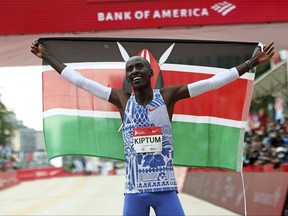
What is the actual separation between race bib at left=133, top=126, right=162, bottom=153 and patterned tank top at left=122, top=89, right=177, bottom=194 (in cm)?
2

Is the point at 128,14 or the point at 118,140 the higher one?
the point at 128,14

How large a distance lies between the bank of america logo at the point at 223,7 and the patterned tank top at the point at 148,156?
2.42 m

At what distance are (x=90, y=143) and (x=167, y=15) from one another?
166cm

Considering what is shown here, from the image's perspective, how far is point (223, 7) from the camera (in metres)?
6.58

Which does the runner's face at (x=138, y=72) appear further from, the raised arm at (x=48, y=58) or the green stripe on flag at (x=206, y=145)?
the green stripe on flag at (x=206, y=145)

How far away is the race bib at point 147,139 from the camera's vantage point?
432 centimetres

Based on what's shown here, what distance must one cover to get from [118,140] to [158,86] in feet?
2.48

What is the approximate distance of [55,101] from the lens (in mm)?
5969

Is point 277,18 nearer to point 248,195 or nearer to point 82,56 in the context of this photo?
point 82,56

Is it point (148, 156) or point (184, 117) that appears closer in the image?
point (148, 156)

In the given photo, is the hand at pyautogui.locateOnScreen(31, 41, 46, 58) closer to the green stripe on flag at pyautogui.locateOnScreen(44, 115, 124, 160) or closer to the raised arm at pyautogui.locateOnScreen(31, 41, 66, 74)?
the raised arm at pyautogui.locateOnScreen(31, 41, 66, 74)

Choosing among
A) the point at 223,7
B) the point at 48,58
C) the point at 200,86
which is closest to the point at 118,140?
the point at 48,58

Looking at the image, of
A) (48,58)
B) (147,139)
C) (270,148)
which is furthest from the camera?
(270,148)

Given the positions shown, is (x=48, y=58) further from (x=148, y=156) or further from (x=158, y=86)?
(x=158, y=86)
